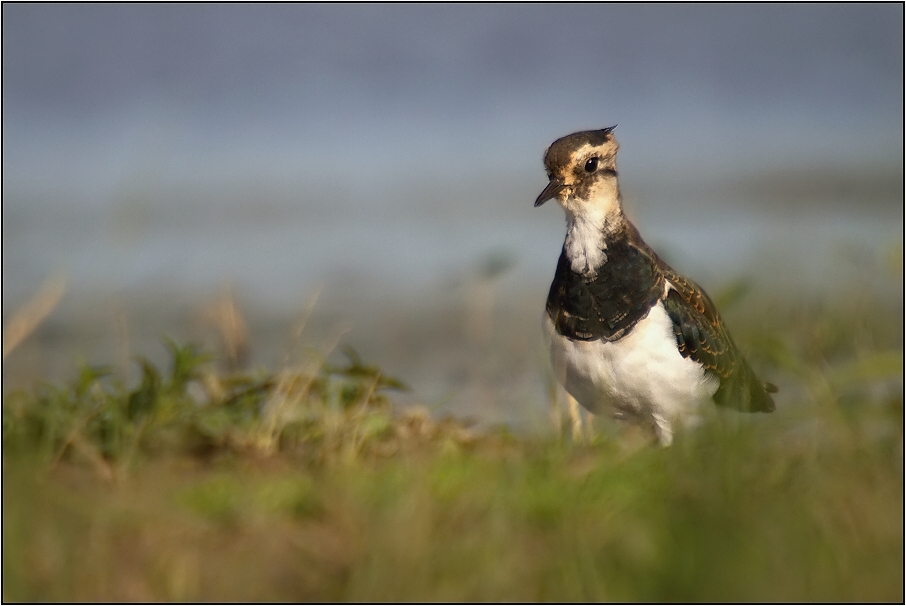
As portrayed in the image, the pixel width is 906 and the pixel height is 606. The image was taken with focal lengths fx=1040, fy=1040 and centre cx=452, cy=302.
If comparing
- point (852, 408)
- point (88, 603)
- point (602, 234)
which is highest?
point (602, 234)

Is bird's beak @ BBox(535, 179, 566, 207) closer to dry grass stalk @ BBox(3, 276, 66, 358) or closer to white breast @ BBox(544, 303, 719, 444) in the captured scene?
white breast @ BBox(544, 303, 719, 444)

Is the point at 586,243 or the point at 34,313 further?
the point at 586,243

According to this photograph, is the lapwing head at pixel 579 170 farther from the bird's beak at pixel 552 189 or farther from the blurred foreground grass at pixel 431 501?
the blurred foreground grass at pixel 431 501

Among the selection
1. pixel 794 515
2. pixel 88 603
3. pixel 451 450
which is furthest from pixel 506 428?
pixel 88 603

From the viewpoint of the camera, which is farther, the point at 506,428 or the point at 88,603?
the point at 506,428

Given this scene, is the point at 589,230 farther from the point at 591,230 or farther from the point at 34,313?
the point at 34,313

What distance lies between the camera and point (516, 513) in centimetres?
303

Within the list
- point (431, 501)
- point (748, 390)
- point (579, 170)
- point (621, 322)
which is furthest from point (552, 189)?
point (431, 501)

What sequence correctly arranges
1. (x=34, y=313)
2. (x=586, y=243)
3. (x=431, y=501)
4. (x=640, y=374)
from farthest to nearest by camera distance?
(x=586, y=243), (x=640, y=374), (x=34, y=313), (x=431, y=501)

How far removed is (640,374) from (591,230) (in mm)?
733

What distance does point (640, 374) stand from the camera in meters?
4.25

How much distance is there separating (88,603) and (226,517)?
1.53ft

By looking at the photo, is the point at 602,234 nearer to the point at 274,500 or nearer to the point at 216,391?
the point at 216,391

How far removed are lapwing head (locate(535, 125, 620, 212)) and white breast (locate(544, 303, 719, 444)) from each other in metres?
0.62
